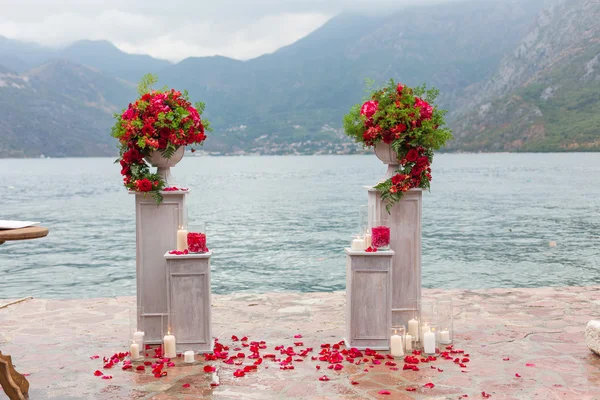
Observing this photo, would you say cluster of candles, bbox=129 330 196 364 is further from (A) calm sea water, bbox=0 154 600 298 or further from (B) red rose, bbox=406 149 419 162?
(A) calm sea water, bbox=0 154 600 298

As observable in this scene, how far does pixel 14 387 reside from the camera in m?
5.90

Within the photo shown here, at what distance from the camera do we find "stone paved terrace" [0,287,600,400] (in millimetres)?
6469

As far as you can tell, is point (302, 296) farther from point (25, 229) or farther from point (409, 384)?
point (25, 229)

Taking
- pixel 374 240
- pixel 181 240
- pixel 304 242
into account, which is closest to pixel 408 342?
pixel 374 240

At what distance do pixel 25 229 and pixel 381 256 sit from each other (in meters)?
3.93

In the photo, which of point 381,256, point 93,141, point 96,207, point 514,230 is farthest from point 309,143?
point 381,256

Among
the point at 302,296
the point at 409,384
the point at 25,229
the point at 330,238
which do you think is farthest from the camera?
the point at 330,238

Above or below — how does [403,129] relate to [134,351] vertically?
above

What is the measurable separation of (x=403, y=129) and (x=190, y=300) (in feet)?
10.4

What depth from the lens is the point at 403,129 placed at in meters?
7.77

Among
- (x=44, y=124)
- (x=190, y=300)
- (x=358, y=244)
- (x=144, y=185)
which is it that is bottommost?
(x=190, y=300)

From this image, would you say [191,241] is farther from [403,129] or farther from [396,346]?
[403,129]

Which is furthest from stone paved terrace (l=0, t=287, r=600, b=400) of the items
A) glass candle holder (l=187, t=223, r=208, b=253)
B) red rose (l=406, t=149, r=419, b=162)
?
red rose (l=406, t=149, r=419, b=162)

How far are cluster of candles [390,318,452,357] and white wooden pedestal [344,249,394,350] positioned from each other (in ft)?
0.58
